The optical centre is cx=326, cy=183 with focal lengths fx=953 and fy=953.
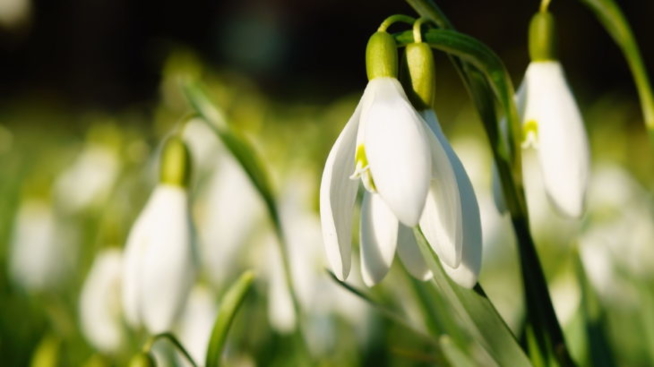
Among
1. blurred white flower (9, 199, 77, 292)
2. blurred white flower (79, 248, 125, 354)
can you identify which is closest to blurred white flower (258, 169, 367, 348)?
blurred white flower (79, 248, 125, 354)

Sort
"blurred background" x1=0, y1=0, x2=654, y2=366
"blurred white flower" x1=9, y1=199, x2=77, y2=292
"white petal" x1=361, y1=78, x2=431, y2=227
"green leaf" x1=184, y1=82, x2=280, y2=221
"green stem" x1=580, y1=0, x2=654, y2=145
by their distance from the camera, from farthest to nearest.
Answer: "blurred white flower" x1=9, y1=199, x2=77, y2=292 < "blurred background" x1=0, y1=0, x2=654, y2=366 < "green leaf" x1=184, y1=82, x2=280, y2=221 < "green stem" x1=580, y1=0, x2=654, y2=145 < "white petal" x1=361, y1=78, x2=431, y2=227

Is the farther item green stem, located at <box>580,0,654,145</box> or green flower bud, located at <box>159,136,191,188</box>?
green flower bud, located at <box>159,136,191,188</box>

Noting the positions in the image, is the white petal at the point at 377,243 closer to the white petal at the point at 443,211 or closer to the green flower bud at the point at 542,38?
the white petal at the point at 443,211

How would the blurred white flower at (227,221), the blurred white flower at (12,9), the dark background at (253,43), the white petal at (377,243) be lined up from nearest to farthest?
1. the white petal at (377,243)
2. the blurred white flower at (227,221)
3. the blurred white flower at (12,9)
4. the dark background at (253,43)

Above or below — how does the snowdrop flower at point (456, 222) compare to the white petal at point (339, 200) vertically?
below

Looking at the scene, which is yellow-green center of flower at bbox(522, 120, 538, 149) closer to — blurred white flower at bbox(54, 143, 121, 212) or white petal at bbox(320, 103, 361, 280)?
white petal at bbox(320, 103, 361, 280)

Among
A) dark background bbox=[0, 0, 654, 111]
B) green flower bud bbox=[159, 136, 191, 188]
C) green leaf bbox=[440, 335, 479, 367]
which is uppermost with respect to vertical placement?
green flower bud bbox=[159, 136, 191, 188]

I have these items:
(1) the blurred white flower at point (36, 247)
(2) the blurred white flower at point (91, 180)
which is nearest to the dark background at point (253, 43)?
(2) the blurred white flower at point (91, 180)

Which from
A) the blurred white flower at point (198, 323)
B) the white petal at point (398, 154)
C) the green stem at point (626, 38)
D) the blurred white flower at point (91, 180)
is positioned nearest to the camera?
the white petal at point (398, 154)
